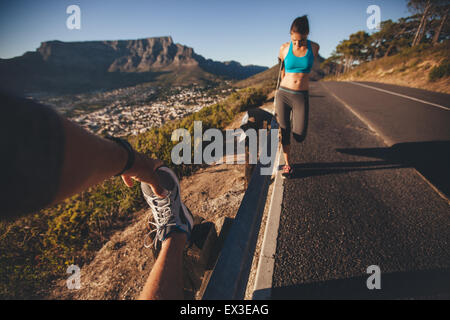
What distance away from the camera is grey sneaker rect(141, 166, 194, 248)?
1483 mm

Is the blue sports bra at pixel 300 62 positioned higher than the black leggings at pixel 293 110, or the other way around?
the blue sports bra at pixel 300 62

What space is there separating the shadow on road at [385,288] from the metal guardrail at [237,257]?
1.50 feet

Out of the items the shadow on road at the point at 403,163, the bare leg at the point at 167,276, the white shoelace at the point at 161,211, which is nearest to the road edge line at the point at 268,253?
the bare leg at the point at 167,276

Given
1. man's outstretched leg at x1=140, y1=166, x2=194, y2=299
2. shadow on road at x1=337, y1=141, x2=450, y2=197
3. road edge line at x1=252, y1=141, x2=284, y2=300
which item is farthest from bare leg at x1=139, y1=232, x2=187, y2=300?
shadow on road at x1=337, y1=141, x2=450, y2=197

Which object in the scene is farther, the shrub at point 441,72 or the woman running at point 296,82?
the shrub at point 441,72

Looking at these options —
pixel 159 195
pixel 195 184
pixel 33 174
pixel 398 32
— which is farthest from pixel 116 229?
pixel 398 32

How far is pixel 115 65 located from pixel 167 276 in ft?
635

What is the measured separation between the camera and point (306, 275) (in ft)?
4.80

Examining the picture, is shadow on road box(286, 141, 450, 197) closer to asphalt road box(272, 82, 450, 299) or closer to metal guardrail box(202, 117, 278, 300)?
asphalt road box(272, 82, 450, 299)

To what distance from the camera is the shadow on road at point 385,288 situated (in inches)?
50.6

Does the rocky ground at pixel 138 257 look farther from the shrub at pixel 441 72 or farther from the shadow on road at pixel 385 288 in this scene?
the shrub at pixel 441 72

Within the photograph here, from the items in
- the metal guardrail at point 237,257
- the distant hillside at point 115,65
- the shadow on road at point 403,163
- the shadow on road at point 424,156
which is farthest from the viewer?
the distant hillside at point 115,65

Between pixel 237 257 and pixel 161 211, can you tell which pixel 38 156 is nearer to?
pixel 161 211

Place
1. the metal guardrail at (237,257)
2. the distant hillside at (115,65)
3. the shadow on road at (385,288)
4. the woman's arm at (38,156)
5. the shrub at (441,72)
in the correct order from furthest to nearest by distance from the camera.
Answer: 1. the distant hillside at (115,65)
2. the shrub at (441,72)
3. the shadow on road at (385,288)
4. the metal guardrail at (237,257)
5. the woman's arm at (38,156)
